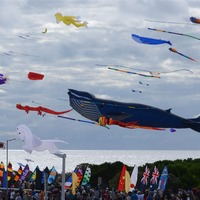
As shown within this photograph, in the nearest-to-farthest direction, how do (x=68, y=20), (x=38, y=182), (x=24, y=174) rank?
(x=68, y=20) → (x=38, y=182) → (x=24, y=174)

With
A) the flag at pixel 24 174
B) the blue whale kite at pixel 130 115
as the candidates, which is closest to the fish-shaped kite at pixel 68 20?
the blue whale kite at pixel 130 115

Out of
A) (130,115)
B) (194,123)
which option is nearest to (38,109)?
(130,115)

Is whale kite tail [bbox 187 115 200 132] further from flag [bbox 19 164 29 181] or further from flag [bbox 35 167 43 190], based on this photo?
flag [bbox 19 164 29 181]

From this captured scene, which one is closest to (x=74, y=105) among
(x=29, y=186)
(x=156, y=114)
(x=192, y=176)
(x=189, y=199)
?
(x=156, y=114)

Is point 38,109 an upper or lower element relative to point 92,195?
upper

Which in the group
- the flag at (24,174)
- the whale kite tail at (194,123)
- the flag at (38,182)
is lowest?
the flag at (38,182)

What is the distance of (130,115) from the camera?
113 feet

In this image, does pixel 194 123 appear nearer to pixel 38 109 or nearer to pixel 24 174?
pixel 38 109

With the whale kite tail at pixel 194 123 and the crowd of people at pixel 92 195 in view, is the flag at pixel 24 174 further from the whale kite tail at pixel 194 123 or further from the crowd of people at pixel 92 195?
the whale kite tail at pixel 194 123

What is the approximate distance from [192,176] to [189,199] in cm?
2292

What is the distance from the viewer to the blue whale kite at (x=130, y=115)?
112 feet

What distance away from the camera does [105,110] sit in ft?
113

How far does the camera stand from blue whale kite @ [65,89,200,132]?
1344 inches

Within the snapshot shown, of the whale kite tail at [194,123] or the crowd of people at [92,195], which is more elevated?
the whale kite tail at [194,123]
